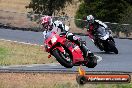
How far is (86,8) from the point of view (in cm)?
5212

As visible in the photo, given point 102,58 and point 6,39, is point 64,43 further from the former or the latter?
→ point 6,39

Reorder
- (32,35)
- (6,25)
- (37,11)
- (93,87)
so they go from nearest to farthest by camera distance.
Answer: (93,87), (32,35), (6,25), (37,11)

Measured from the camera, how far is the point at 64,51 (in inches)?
722

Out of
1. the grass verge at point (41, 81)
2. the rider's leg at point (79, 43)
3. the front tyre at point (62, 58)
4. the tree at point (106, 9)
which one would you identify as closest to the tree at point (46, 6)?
the tree at point (106, 9)

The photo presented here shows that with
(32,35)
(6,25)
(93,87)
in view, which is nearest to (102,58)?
(93,87)

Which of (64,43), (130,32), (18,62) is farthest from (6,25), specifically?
(64,43)

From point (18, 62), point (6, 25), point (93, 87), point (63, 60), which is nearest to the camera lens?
point (93, 87)

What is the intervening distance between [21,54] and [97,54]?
148 inches

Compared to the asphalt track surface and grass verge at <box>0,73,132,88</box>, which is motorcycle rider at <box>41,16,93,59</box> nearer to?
grass verge at <box>0,73,132,88</box>

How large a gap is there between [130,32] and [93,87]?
23.5 metres

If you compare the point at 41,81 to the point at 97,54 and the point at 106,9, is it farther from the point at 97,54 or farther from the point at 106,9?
the point at 106,9

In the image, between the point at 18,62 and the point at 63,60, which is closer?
the point at 63,60

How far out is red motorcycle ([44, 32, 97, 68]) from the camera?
18062mm

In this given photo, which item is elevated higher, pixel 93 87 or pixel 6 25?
pixel 93 87
